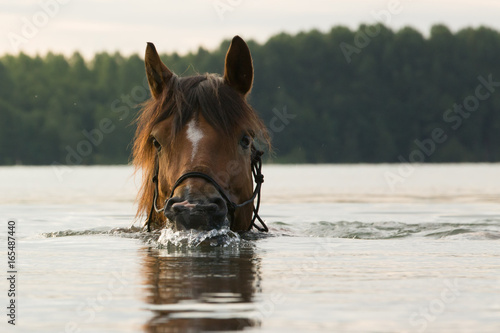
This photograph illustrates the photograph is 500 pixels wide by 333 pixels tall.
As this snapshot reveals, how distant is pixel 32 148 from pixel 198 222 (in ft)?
266

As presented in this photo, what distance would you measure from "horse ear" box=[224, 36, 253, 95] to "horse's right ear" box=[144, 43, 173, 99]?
0.53 meters

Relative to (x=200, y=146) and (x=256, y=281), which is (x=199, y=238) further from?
(x=256, y=281)

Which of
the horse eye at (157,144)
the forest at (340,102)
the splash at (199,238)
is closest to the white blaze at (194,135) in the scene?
the horse eye at (157,144)

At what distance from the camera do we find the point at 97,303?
436cm

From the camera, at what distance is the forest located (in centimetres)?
8244

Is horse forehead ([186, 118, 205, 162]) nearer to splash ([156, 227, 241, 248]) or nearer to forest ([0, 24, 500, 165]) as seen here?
splash ([156, 227, 241, 248])

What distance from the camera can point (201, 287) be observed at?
4891 mm

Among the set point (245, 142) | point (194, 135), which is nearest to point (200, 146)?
point (194, 135)

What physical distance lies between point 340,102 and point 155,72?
8096cm

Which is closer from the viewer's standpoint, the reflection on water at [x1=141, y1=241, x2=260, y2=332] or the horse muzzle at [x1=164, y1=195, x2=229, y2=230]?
the reflection on water at [x1=141, y1=241, x2=260, y2=332]

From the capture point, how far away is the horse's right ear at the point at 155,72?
763cm

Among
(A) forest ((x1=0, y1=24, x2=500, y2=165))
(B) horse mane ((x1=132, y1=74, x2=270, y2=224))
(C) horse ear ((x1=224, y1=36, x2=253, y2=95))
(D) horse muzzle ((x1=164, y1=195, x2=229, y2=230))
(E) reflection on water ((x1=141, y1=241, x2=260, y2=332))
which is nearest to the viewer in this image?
(E) reflection on water ((x1=141, y1=241, x2=260, y2=332))

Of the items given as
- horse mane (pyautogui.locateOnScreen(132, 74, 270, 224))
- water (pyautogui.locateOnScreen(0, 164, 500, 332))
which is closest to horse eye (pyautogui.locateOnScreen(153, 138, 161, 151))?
horse mane (pyautogui.locateOnScreen(132, 74, 270, 224))

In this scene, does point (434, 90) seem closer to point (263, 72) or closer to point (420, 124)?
point (420, 124)
